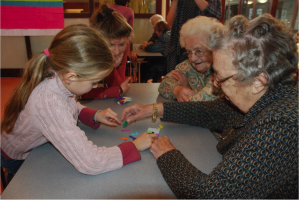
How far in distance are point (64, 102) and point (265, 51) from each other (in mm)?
1010

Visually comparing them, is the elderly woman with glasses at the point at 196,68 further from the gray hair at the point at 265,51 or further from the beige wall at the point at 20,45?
the beige wall at the point at 20,45

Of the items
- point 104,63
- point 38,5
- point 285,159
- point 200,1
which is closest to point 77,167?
point 104,63

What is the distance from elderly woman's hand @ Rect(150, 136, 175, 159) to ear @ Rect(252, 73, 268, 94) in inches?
21.2

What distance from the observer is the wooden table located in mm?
1000

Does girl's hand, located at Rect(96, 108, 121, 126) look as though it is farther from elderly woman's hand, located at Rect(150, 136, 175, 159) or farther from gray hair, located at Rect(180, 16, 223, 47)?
gray hair, located at Rect(180, 16, 223, 47)

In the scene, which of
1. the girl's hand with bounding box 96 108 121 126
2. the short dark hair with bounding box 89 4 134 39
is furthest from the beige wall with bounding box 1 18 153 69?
the girl's hand with bounding box 96 108 121 126

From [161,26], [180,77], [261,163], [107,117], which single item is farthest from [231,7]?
[261,163]

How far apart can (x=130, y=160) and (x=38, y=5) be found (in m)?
4.16

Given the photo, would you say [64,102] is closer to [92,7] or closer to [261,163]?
[261,163]

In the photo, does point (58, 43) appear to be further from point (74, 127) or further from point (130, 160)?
point (130, 160)

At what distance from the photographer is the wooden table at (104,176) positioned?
1.00 m

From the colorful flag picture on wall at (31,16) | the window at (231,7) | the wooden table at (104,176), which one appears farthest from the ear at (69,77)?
the window at (231,7)

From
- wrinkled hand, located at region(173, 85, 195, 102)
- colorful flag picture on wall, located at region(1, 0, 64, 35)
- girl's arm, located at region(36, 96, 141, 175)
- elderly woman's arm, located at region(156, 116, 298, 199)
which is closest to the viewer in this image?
elderly woman's arm, located at region(156, 116, 298, 199)

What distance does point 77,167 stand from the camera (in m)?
1.11
